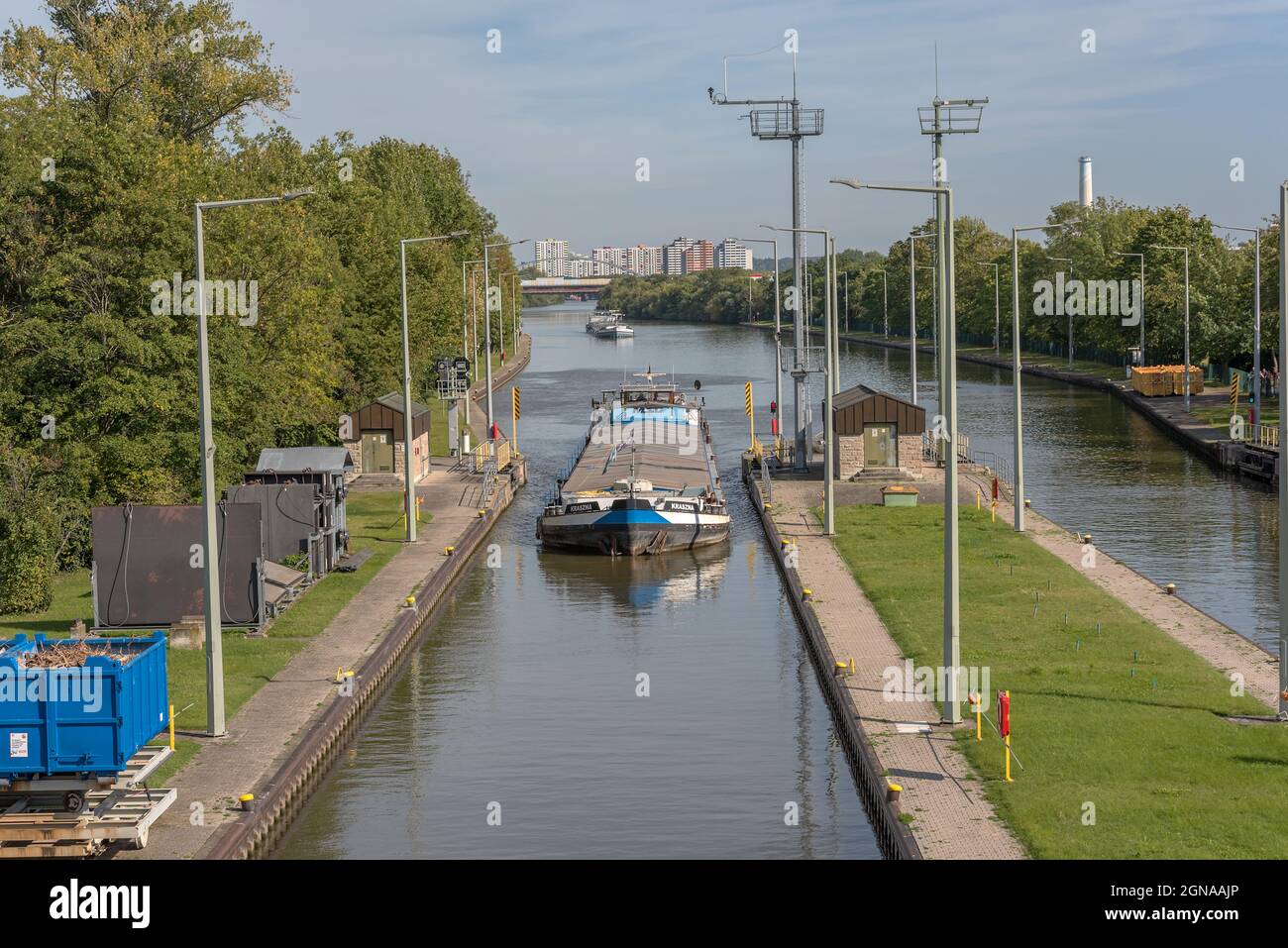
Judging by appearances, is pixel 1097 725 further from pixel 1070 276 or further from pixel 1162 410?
pixel 1070 276

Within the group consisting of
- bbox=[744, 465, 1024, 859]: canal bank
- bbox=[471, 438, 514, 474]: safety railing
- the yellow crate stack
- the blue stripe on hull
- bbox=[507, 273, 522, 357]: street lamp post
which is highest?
bbox=[507, 273, 522, 357]: street lamp post

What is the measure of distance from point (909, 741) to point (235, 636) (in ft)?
53.7

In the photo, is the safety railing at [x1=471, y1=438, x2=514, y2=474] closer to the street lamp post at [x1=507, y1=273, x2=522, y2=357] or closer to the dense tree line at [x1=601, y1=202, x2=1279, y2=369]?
the dense tree line at [x1=601, y1=202, x2=1279, y2=369]

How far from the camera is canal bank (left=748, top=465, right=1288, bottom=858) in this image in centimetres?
2273

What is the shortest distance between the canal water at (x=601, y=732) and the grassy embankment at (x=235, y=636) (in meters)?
2.38

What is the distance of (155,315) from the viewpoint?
1727 inches

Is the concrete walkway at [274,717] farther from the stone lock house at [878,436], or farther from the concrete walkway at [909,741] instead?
the stone lock house at [878,436]

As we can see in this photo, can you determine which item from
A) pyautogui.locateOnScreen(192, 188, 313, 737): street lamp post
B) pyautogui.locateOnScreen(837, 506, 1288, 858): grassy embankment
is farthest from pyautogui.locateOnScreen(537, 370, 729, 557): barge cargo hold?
pyautogui.locateOnScreen(192, 188, 313, 737): street lamp post

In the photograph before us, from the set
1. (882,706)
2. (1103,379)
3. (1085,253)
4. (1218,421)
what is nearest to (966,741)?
(882,706)

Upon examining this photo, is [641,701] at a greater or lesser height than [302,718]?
lesser

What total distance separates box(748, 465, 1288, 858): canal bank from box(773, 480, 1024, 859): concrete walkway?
4 centimetres

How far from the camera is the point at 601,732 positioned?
3141 centimetres

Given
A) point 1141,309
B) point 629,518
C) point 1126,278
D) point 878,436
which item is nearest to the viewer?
point 629,518

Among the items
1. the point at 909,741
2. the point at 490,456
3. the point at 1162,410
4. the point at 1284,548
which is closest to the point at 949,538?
the point at 909,741
